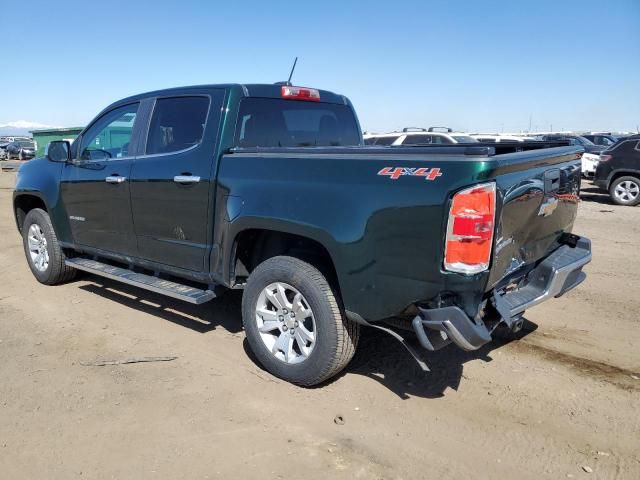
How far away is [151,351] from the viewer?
169 inches

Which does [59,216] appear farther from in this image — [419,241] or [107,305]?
[419,241]

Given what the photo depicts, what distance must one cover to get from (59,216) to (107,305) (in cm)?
113

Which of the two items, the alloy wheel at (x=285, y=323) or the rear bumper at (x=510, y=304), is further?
the alloy wheel at (x=285, y=323)

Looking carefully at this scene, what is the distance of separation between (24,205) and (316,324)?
472cm

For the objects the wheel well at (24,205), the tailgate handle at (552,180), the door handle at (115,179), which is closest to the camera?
the tailgate handle at (552,180)

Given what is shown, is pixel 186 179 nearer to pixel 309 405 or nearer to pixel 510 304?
pixel 309 405

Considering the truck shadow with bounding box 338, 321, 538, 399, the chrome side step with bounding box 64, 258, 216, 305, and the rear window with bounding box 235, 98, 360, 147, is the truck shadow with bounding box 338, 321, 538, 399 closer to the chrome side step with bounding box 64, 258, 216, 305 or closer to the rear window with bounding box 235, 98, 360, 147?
the chrome side step with bounding box 64, 258, 216, 305

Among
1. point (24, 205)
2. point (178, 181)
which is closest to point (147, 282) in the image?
point (178, 181)

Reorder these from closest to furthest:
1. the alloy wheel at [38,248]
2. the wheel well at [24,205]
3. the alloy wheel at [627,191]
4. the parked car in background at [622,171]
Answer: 1. the alloy wheel at [38,248]
2. the wheel well at [24,205]
3. the parked car in background at [622,171]
4. the alloy wheel at [627,191]

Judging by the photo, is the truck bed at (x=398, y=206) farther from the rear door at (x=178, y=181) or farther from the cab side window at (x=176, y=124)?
the cab side window at (x=176, y=124)

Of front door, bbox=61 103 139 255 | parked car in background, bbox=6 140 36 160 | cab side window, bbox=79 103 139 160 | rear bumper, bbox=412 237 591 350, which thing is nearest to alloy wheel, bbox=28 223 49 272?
front door, bbox=61 103 139 255

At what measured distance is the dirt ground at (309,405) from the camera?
2.83m

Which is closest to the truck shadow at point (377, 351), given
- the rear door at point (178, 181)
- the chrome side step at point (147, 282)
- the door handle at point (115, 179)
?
the chrome side step at point (147, 282)

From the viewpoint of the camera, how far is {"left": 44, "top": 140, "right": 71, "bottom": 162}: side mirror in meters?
5.39
